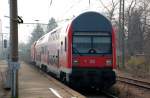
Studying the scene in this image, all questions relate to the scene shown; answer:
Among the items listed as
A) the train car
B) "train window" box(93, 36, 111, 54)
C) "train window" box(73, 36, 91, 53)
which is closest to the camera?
the train car

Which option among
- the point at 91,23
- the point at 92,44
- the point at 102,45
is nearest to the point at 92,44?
the point at 92,44

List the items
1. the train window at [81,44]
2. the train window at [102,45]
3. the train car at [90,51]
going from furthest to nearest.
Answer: the train window at [102,45] → the train window at [81,44] → the train car at [90,51]

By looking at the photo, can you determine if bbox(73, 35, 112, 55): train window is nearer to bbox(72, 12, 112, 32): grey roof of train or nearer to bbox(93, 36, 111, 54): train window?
bbox(93, 36, 111, 54): train window

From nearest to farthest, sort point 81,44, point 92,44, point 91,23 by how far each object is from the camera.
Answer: point 81,44 → point 92,44 → point 91,23

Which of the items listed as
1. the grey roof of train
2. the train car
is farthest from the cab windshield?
the grey roof of train

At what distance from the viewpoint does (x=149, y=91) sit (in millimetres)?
20719

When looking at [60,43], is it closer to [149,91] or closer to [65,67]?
[65,67]

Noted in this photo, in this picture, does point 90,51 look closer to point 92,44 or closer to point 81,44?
point 92,44

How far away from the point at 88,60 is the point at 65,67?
1.26 meters

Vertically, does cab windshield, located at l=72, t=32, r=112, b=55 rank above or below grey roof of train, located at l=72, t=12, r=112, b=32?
Answer: below

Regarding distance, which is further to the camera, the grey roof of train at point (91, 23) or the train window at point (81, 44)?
the grey roof of train at point (91, 23)

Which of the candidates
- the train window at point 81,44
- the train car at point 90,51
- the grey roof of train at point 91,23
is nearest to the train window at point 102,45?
the train car at point 90,51

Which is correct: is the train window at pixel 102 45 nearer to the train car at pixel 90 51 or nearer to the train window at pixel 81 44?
the train car at pixel 90 51

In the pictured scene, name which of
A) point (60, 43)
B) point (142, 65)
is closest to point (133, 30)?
point (142, 65)
